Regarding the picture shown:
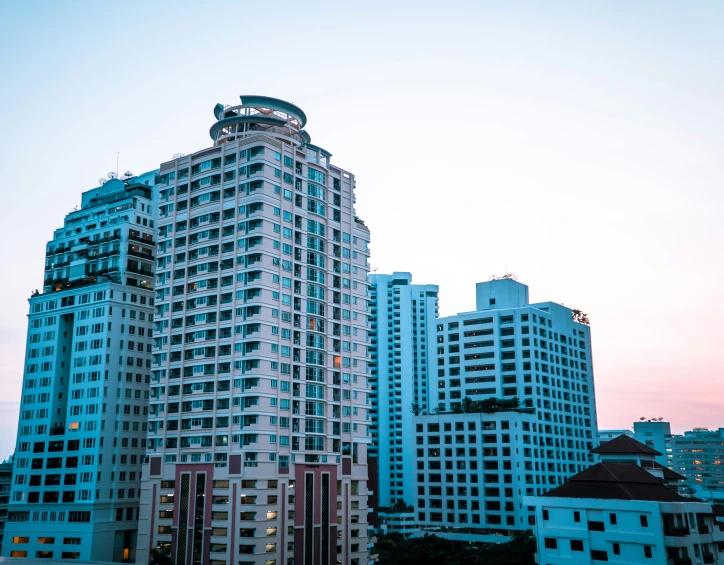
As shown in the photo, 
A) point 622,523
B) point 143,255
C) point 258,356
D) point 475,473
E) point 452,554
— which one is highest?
point 143,255

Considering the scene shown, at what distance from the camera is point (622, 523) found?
298 ft

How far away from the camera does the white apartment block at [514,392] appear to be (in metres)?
162

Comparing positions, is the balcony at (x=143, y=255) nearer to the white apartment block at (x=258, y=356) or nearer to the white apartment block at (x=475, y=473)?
the white apartment block at (x=258, y=356)

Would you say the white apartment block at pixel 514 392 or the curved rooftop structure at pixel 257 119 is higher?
the curved rooftop structure at pixel 257 119

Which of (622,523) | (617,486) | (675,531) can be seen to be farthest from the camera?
(617,486)

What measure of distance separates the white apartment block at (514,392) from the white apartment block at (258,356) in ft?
183

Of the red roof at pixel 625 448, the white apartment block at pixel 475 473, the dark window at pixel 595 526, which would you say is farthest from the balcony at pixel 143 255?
the dark window at pixel 595 526

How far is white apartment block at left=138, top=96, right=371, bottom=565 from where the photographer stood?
101000 millimetres

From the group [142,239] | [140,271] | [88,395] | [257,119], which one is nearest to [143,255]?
[142,239]

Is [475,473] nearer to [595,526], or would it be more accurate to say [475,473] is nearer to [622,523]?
[595,526]

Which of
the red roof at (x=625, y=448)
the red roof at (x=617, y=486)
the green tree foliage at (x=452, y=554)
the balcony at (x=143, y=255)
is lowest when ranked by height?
the green tree foliage at (x=452, y=554)

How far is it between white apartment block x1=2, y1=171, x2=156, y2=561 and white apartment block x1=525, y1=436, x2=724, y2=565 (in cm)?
7199

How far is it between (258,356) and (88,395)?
137 feet

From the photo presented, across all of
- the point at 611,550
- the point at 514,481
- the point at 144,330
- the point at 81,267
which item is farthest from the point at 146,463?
the point at 514,481
